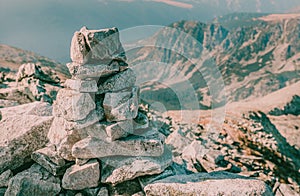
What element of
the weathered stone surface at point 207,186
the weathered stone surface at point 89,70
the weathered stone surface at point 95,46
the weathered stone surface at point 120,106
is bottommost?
the weathered stone surface at point 207,186

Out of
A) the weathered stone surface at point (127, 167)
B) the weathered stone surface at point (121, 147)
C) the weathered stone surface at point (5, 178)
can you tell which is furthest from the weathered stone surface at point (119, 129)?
the weathered stone surface at point (5, 178)

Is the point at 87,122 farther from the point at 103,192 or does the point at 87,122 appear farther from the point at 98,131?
the point at 103,192

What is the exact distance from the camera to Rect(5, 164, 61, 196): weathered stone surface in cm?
2128

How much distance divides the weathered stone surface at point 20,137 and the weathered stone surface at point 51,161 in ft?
4.27

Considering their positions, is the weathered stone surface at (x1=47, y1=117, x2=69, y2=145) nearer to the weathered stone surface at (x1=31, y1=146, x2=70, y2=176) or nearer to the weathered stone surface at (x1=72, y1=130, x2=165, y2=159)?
the weathered stone surface at (x1=31, y1=146, x2=70, y2=176)

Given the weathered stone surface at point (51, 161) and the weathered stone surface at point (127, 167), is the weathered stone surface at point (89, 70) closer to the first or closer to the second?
the weathered stone surface at point (51, 161)

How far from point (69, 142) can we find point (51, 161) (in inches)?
87.1

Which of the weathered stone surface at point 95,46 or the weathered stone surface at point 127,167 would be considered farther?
the weathered stone surface at point 127,167

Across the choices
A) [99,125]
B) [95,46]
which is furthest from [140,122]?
[95,46]

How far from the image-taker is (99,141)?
2172cm

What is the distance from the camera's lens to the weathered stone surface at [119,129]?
21.4 m

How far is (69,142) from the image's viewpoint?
2214 centimetres

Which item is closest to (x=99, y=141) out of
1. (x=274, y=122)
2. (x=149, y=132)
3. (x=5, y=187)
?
(x=149, y=132)

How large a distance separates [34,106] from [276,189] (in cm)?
2897
